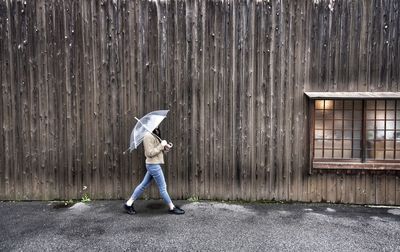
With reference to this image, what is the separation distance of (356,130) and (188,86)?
12.8ft

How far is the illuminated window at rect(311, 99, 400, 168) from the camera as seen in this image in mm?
7672

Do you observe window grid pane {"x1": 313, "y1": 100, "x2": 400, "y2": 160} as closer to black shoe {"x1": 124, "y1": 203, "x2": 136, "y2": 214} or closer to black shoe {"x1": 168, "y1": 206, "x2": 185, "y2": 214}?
black shoe {"x1": 168, "y1": 206, "x2": 185, "y2": 214}

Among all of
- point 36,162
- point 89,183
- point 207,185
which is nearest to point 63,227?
point 89,183

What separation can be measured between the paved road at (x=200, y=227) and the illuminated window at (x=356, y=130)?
1170 millimetres

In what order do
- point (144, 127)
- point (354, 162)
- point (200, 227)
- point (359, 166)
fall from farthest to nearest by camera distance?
1. point (354, 162)
2. point (359, 166)
3. point (144, 127)
4. point (200, 227)

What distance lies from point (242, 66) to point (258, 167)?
230cm

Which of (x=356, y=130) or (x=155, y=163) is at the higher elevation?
(x=356, y=130)

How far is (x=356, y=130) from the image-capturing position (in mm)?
7770

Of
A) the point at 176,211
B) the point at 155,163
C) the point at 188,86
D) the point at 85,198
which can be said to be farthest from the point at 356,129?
the point at 85,198

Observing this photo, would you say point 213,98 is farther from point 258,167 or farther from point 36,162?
point 36,162

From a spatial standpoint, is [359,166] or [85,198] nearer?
[359,166]

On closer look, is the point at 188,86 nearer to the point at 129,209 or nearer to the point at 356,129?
the point at 129,209

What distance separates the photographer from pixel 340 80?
7613 millimetres

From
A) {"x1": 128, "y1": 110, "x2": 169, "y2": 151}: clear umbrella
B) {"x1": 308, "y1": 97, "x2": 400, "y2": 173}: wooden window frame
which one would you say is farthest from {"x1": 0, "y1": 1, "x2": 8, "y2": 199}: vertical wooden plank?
{"x1": 308, "y1": 97, "x2": 400, "y2": 173}: wooden window frame
